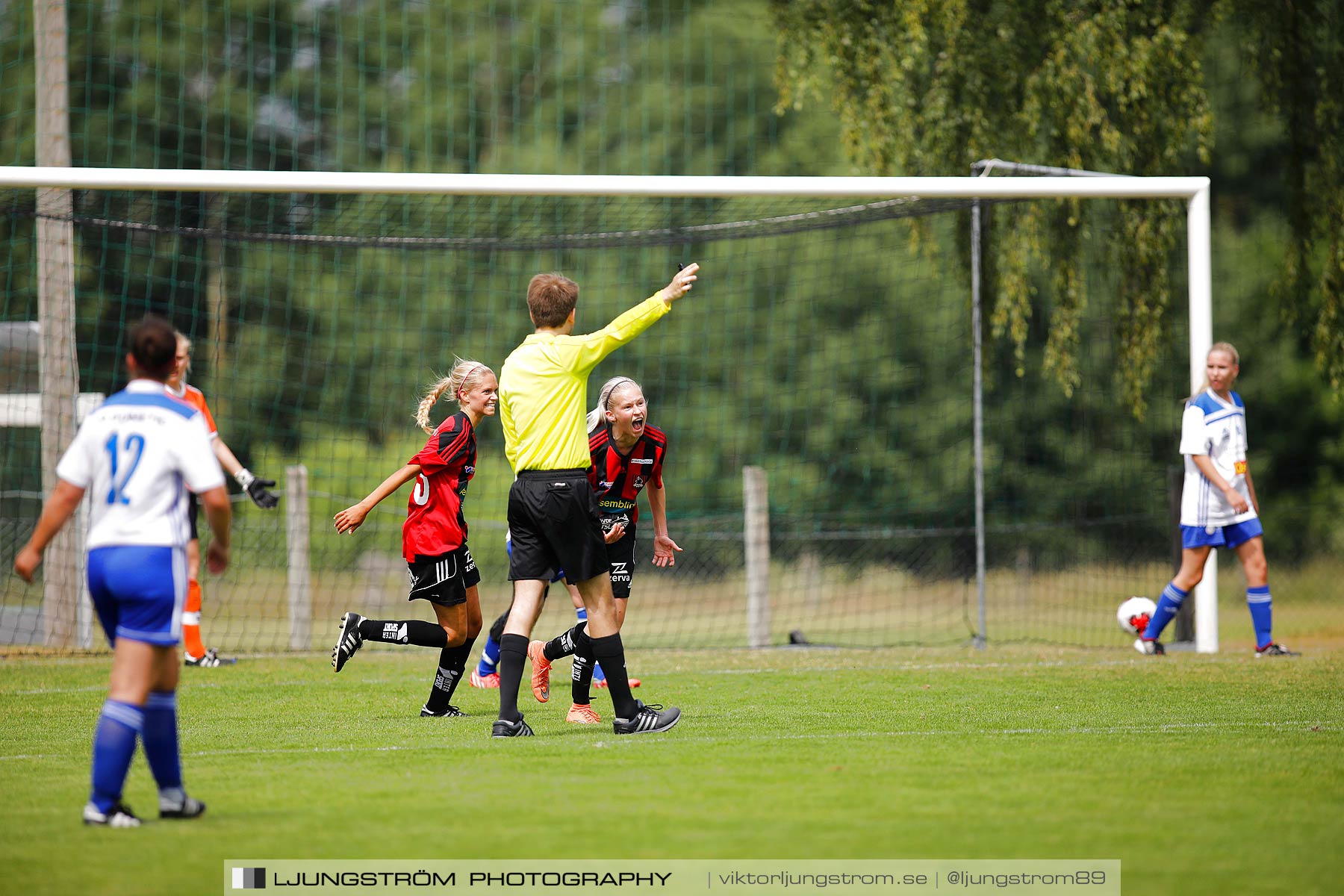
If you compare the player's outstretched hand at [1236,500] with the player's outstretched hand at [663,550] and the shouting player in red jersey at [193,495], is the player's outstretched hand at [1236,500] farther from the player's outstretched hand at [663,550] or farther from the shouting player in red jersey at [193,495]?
the shouting player in red jersey at [193,495]

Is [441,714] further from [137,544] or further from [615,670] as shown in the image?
[137,544]

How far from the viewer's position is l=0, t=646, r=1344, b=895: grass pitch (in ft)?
13.1

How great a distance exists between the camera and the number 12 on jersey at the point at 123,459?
4375 mm

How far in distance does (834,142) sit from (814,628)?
1346cm

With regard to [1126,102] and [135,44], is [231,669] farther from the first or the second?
[135,44]

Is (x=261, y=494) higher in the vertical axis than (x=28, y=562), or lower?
higher

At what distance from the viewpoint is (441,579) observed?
7066 mm

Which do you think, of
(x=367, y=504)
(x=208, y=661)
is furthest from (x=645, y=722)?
(x=208, y=661)

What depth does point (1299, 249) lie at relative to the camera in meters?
14.2

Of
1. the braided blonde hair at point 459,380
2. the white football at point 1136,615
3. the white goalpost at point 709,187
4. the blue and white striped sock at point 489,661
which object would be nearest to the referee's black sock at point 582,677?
the braided blonde hair at point 459,380

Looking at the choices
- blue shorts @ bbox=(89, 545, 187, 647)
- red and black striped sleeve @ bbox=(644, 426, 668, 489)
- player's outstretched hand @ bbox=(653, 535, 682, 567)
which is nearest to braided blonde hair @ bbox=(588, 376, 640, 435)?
red and black striped sleeve @ bbox=(644, 426, 668, 489)

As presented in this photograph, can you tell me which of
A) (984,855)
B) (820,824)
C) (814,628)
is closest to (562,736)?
(820,824)

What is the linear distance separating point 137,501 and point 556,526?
6.57 ft

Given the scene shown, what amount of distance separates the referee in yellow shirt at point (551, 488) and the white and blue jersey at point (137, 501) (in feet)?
5.71
